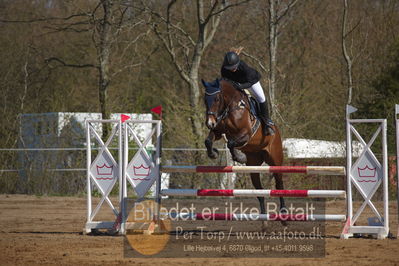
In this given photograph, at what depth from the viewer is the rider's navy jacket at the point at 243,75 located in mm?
8102

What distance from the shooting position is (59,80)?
23.7 meters

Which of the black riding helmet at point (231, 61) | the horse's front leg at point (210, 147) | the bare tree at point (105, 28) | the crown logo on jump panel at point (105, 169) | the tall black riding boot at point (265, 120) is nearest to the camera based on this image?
the horse's front leg at point (210, 147)

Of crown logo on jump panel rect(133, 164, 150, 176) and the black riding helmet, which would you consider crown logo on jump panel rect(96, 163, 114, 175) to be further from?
the black riding helmet

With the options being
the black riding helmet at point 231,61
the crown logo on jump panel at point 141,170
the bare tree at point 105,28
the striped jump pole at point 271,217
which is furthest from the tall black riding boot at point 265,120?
the bare tree at point 105,28

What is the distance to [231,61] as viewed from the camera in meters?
7.78

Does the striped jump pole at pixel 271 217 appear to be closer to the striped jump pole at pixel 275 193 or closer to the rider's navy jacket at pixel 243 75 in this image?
the striped jump pole at pixel 275 193

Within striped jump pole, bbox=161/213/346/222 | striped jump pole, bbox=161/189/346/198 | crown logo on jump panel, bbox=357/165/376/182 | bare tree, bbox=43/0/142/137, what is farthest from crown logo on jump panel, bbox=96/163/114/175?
bare tree, bbox=43/0/142/137

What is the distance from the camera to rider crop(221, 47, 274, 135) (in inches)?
308

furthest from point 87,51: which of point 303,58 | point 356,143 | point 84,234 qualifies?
point 84,234

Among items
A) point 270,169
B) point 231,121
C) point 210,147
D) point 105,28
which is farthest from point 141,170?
point 105,28

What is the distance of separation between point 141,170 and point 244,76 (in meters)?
1.82

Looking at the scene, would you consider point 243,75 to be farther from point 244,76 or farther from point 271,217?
point 271,217

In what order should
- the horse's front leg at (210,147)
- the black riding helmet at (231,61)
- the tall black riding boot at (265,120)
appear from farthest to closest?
the tall black riding boot at (265,120)
the black riding helmet at (231,61)
the horse's front leg at (210,147)

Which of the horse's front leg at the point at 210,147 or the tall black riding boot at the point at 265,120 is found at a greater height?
the tall black riding boot at the point at 265,120
